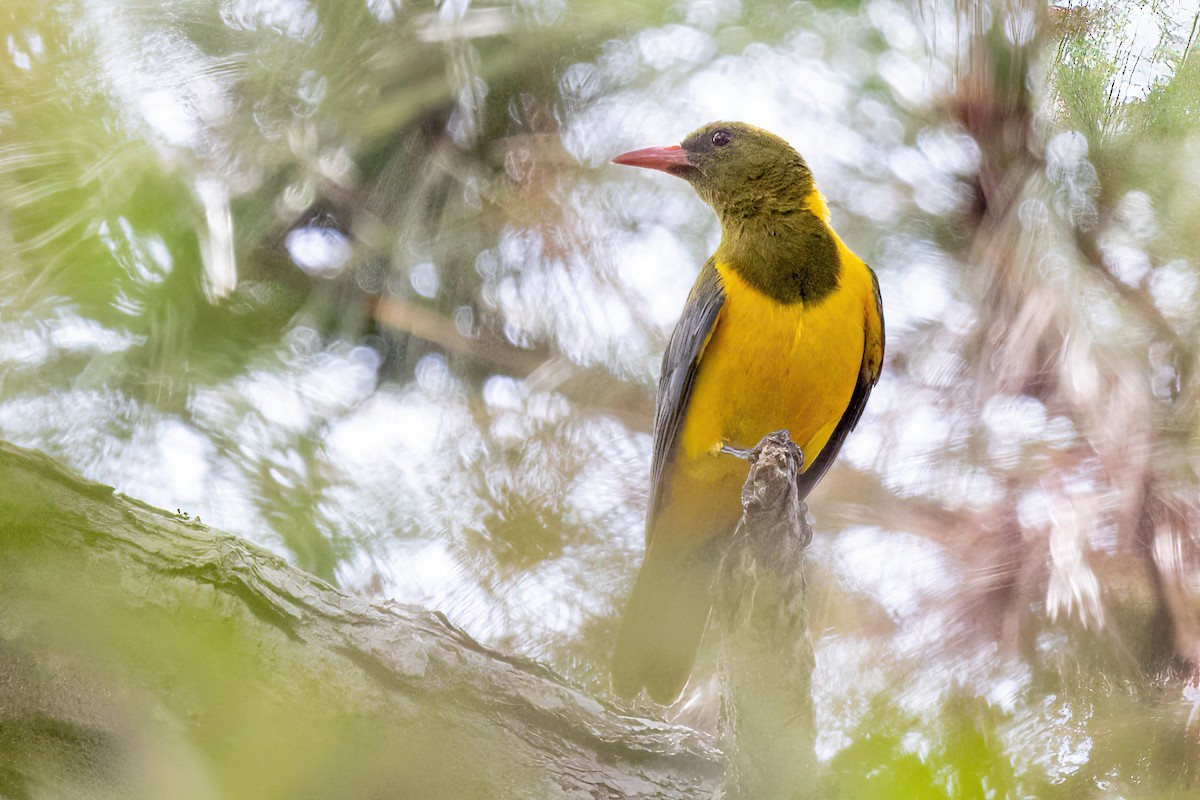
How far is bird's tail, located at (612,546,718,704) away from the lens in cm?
231

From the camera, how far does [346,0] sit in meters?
1.99

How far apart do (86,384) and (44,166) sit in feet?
1.21

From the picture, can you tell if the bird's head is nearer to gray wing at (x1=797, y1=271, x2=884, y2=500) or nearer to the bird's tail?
gray wing at (x1=797, y1=271, x2=884, y2=500)

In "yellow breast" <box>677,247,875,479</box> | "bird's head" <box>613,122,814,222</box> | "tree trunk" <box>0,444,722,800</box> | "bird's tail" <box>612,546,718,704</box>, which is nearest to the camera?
"tree trunk" <box>0,444,722,800</box>

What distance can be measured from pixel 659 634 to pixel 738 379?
682mm

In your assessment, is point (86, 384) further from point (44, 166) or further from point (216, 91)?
point (216, 91)

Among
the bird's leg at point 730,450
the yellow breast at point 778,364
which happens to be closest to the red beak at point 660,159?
the yellow breast at point 778,364

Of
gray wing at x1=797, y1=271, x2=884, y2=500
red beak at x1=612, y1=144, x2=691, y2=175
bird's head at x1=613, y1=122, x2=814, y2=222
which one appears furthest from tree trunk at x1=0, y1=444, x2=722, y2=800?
bird's head at x1=613, y1=122, x2=814, y2=222

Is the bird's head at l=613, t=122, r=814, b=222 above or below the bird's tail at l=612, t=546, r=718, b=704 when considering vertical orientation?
above

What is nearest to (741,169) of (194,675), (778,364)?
(778,364)

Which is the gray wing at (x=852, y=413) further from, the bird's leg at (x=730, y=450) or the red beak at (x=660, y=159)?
the red beak at (x=660, y=159)

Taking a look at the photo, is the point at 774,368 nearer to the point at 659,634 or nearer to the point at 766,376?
the point at 766,376

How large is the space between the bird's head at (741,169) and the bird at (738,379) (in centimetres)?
1

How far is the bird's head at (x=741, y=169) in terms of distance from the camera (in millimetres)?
2701
